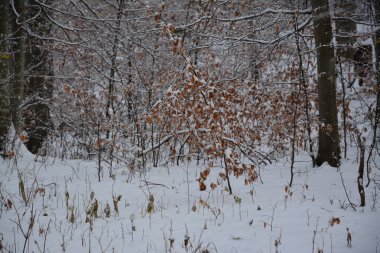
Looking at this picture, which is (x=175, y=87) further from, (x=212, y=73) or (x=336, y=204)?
(x=212, y=73)

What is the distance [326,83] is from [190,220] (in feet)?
14.9

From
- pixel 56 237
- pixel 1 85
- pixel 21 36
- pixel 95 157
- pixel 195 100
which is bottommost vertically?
pixel 56 237

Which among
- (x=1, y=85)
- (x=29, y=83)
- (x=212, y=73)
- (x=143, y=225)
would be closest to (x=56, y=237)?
(x=143, y=225)

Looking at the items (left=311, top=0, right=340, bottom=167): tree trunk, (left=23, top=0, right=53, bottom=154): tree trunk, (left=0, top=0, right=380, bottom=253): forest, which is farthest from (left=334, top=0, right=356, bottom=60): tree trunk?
(left=23, top=0, right=53, bottom=154): tree trunk

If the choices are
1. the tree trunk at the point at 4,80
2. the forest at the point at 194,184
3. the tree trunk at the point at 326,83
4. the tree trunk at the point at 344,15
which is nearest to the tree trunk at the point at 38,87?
the forest at the point at 194,184

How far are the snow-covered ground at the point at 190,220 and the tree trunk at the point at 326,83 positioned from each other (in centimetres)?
81

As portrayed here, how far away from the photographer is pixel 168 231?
3.26m

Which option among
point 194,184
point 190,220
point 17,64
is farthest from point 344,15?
point 17,64

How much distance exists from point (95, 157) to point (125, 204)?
517 centimetres

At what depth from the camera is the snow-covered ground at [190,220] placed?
9.37 ft

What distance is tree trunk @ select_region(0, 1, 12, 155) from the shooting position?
6.19 meters

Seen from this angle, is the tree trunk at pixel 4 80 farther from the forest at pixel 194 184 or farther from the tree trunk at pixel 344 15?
the tree trunk at pixel 344 15

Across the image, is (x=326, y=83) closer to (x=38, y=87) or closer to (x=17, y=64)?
(x=17, y=64)

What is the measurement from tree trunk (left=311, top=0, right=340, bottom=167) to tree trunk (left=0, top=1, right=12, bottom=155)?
6576 mm
